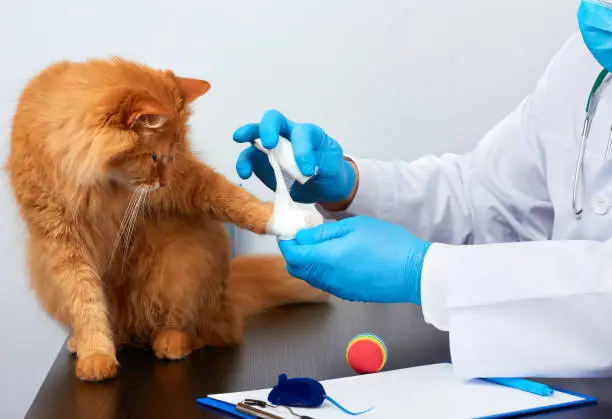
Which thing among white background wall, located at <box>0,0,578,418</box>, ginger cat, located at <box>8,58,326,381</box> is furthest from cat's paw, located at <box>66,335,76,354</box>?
white background wall, located at <box>0,0,578,418</box>

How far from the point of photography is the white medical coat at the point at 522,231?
2.94ft

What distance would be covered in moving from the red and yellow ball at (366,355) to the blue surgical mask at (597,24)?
54cm

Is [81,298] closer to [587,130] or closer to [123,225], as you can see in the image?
[123,225]

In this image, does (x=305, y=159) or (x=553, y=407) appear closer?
(x=553, y=407)

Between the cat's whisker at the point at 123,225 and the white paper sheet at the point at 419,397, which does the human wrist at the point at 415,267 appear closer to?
the white paper sheet at the point at 419,397

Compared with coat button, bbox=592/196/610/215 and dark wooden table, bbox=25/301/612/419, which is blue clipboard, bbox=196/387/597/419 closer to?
dark wooden table, bbox=25/301/612/419

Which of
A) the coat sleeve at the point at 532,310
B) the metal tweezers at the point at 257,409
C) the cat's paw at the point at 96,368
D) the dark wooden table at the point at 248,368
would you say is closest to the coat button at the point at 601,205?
the coat sleeve at the point at 532,310

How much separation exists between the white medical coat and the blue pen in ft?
0.04

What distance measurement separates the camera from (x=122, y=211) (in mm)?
1122

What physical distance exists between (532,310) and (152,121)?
60 cm

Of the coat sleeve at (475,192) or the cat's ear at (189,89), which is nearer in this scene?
the cat's ear at (189,89)

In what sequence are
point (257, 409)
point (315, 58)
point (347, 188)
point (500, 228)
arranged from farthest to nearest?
point (315, 58)
point (500, 228)
point (347, 188)
point (257, 409)

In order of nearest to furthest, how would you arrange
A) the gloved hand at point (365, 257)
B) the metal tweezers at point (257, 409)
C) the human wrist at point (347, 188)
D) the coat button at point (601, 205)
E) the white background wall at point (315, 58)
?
the metal tweezers at point (257, 409)
the gloved hand at point (365, 257)
the coat button at point (601, 205)
the human wrist at point (347, 188)
the white background wall at point (315, 58)

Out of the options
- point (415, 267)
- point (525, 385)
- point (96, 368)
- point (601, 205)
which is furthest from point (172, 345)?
point (601, 205)
